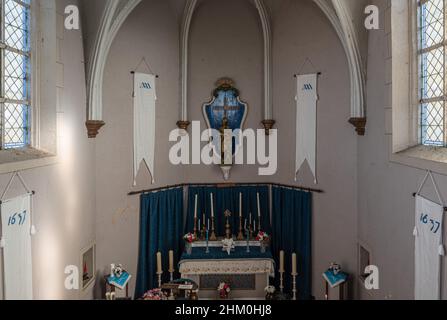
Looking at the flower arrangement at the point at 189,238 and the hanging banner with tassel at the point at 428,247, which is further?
the flower arrangement at the point at 189,238

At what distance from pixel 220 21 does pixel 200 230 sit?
4605 mm

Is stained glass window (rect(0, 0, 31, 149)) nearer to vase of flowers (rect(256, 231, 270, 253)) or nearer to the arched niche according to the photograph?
the arched niche

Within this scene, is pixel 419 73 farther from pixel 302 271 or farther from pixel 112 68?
pixel 112 68

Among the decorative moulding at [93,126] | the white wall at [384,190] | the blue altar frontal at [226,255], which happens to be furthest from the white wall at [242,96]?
the blue altar frontal at [226,255]

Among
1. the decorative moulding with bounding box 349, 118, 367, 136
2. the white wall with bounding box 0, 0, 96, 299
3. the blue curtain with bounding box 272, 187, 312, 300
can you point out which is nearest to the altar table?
the blue curtain with bounding box 272, 187, 312, 300

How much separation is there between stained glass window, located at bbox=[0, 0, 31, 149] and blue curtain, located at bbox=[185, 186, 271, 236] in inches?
151

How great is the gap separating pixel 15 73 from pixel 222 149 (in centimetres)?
419

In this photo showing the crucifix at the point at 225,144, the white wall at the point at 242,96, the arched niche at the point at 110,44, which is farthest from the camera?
the crucifix at the point at 225,144

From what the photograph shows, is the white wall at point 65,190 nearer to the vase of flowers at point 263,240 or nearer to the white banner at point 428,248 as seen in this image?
the vase of flowers at point 263,240

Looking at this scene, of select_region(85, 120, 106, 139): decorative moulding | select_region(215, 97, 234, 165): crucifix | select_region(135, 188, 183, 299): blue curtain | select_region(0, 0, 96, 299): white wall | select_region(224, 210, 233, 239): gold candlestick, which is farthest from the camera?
select_region(215, 97, 234, 165): crucifix

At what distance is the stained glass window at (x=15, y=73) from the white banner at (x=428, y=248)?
16.6 feet

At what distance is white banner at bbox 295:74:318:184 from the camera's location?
701 cm

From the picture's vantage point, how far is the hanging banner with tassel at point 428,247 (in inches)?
153
